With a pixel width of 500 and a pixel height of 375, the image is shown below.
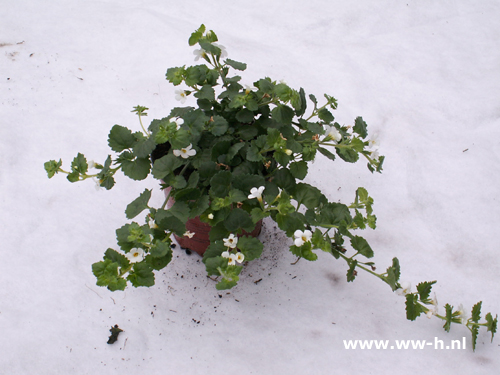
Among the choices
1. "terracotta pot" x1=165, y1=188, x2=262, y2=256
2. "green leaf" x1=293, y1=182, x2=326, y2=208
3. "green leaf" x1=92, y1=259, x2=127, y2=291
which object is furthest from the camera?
"terracotta pot" x1=165, y1=188, x2=262, y2=256

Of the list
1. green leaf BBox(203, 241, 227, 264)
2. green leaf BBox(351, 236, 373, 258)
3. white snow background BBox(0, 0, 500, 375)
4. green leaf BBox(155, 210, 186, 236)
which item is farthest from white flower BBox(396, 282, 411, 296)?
green leaf BBox(155, 210, 186, 236)

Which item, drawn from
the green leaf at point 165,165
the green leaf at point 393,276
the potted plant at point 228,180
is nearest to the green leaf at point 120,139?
the potted plant at point 228,180

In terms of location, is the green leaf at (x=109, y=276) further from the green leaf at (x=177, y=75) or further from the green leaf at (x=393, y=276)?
the green leaf at (x=393, y=276)

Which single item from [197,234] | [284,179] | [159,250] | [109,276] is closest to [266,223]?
[197,234]

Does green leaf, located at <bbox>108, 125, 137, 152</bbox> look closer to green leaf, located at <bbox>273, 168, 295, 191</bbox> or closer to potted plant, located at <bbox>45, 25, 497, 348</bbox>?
potted plant, located at <bbox>45, 25, 497, 348</bbox>

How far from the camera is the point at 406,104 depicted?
7.16 feet

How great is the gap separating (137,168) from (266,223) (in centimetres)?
68

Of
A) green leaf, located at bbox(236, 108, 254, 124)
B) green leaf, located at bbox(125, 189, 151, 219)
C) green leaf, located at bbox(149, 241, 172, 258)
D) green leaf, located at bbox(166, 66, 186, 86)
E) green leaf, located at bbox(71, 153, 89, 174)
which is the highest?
green leaf, located at bbox(166, 66, 186, 86)

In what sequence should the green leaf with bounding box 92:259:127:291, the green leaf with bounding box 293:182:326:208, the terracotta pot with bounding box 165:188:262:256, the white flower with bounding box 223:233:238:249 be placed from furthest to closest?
the terracotta pot with bounding box 165:188:262:256 < the green leaf with bounding box 293:182:326:208 < the white flower with bounding box 223:233:238:249 < the green leaf with bounding box 92:259:127:291

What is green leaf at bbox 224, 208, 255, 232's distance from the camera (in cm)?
116

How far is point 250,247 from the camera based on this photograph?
3.79 ft

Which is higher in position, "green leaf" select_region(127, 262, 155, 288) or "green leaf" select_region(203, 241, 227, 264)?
"green leaf" select_region(203, 241, 227, 264)

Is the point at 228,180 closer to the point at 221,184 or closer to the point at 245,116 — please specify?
the point at 221,184

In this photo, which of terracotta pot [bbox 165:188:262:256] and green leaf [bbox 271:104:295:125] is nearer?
green leaf [bbox 271:104:295:125]
